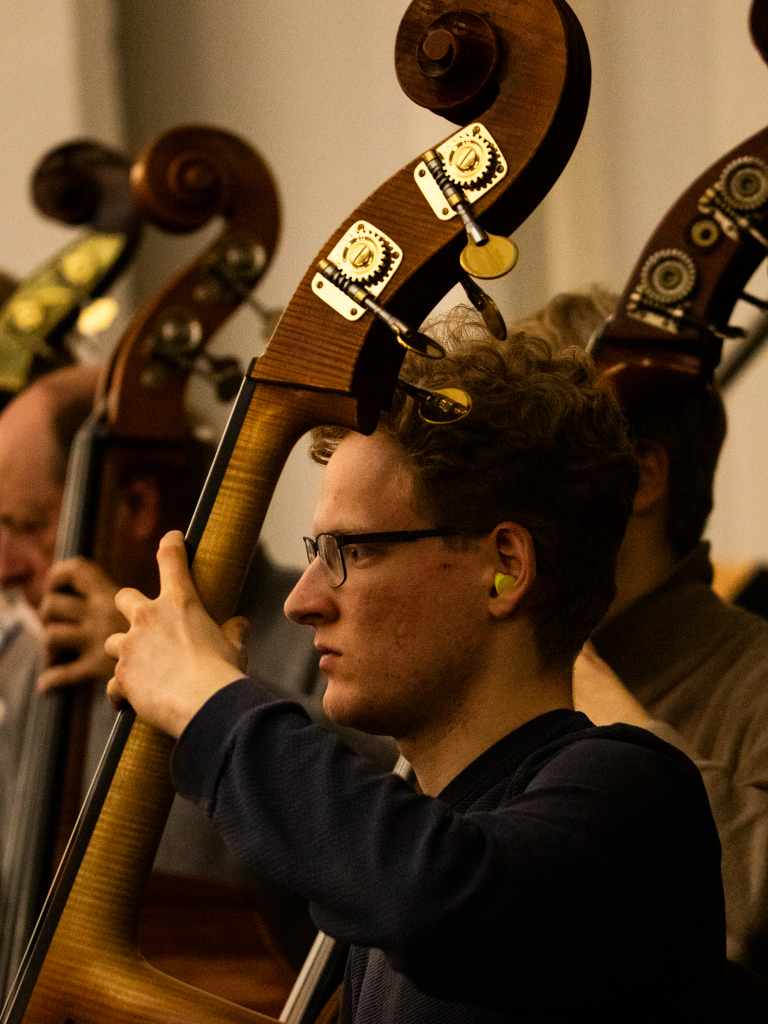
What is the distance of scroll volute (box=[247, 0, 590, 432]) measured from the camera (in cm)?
87

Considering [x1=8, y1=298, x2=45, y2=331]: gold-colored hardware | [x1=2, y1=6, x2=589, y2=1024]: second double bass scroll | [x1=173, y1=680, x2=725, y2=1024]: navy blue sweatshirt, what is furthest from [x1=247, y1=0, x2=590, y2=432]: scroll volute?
[x1=8, y1=298, x2=45, y2=331]: gold-colored hardware

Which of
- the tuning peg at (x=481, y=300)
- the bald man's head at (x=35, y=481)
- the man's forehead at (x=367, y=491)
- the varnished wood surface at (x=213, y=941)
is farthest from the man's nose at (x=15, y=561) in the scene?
the tuning peg at (x=481, y=300)

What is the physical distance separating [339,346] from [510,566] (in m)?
0.20

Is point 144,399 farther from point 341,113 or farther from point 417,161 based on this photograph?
point 341,113

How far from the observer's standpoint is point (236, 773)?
76cm

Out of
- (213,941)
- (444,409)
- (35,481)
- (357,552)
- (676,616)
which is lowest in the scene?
(213,941)

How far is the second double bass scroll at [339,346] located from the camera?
0.87m

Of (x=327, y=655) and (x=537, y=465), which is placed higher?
(x=537, y=465)

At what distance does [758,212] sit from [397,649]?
618 mm

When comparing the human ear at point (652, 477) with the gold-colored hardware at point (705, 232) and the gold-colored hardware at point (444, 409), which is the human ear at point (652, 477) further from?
the gold-colored hardware at point (444, 409)

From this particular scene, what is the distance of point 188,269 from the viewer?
176 cm

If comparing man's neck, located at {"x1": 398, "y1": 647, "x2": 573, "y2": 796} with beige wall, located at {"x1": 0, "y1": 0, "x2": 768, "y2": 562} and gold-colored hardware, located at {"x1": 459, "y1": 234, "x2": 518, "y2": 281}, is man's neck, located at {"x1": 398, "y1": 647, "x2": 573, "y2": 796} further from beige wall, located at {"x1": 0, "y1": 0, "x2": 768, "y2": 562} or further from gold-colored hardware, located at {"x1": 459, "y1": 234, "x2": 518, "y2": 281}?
beige wall, located at {"x1": 0, "y1": 0, "x2": 768, "y2": 562}

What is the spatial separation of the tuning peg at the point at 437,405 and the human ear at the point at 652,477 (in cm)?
51

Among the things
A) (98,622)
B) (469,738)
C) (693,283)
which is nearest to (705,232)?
(693,283)
